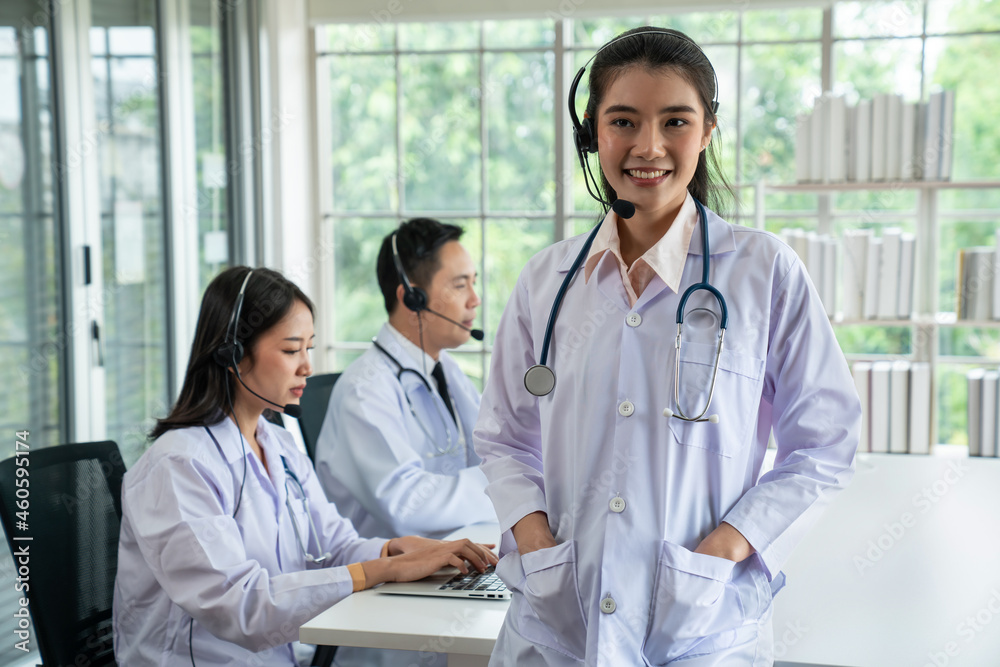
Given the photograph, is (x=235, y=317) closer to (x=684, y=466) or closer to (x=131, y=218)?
(x=684, y=466)

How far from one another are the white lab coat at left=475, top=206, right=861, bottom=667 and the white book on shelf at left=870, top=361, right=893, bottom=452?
2446mm

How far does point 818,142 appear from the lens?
135 inches

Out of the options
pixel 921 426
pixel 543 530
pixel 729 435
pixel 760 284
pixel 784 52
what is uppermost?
pixel 784 52

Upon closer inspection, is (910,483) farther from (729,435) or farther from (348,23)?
(348,23)

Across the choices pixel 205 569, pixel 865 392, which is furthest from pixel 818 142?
pixel 205 569

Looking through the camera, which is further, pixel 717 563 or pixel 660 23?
pixel 660 23

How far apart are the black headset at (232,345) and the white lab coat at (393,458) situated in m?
0.46

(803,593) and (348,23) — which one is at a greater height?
(348,23)

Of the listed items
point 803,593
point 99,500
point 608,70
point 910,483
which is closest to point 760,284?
point 608,70

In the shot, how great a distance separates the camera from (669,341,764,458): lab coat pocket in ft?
3.59

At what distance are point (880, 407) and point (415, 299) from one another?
2035mm

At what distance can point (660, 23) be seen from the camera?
4.01 m

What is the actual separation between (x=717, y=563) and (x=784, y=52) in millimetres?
3387

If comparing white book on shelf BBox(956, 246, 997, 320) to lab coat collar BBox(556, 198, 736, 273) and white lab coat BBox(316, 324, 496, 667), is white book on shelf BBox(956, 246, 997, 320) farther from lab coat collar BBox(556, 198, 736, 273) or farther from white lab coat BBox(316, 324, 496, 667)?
lab coat collar BBox(556, 198, 736, 273)
